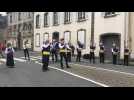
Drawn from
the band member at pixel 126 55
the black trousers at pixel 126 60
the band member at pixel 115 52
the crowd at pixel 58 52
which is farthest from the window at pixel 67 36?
the black trousers at pixel 126 60

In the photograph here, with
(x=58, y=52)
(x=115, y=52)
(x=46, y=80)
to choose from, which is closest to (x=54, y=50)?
(x=58, y=52)

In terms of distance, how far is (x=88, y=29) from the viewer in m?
33.4

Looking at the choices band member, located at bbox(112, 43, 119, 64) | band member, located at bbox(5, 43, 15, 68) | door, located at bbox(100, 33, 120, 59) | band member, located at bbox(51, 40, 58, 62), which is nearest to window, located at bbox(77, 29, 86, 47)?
door, located at bbox(100, 33, 120, 59)

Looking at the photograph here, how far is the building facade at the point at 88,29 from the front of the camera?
83.7 feet

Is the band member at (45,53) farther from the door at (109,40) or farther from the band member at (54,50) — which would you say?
the door at (109,40)

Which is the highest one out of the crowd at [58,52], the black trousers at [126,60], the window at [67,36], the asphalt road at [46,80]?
the window at [67,36]

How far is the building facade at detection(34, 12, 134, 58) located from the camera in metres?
25.5

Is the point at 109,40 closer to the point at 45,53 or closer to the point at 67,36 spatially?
the point at 67,36

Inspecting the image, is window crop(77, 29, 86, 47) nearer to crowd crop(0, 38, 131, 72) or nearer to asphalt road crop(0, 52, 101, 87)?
crowd crop(0, 38, 131, 72)
